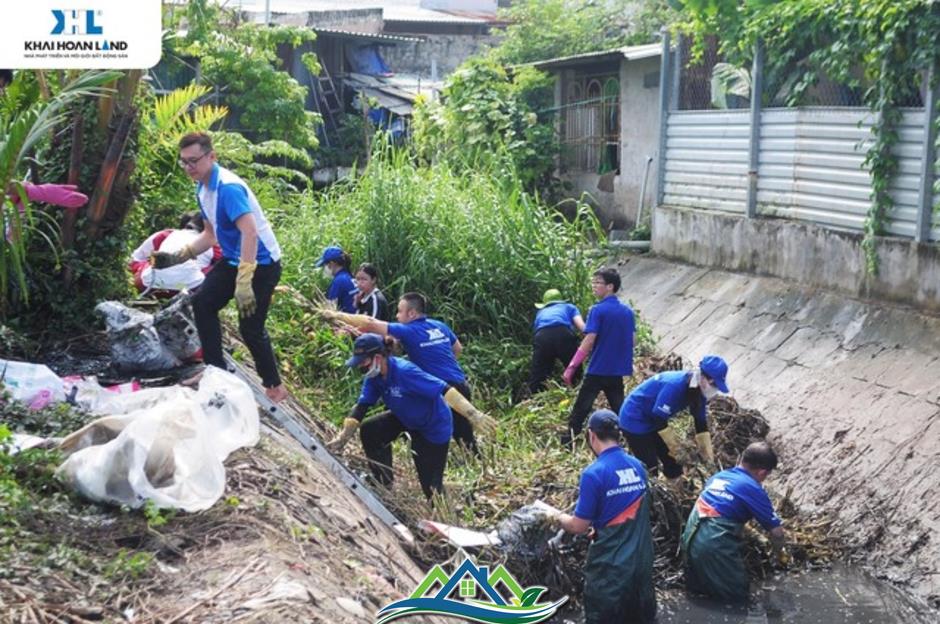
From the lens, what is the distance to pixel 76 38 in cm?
922

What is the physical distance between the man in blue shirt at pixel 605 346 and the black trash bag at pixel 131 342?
381 centimetres

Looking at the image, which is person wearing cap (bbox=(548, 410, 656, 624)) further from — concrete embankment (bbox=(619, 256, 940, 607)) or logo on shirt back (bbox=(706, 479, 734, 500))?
concrete embankment (bbox=(619, 256, 940, 607))

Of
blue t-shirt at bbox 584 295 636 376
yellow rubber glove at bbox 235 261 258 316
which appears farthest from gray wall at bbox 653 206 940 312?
yellow rubber glove at bbox 235 261 258 316

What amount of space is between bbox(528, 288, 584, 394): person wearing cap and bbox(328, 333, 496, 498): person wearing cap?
308cm

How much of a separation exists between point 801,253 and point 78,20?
7801mm

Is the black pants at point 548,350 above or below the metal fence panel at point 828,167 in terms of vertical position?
below

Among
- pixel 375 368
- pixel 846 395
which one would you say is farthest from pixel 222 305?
pixel 846 395

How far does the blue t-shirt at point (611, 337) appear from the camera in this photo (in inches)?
420

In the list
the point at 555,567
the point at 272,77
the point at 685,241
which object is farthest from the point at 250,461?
the point at 272,77

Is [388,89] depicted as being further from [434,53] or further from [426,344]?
[426,344]

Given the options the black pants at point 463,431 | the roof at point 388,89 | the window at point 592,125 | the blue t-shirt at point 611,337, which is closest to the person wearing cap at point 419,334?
the black pants at point 463,431

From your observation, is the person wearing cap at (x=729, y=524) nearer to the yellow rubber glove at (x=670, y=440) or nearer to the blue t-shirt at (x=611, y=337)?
the yellow rubber glove at (x=670, y=440)

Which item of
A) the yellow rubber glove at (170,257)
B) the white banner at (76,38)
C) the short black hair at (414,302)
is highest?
the white banner at (76,38)

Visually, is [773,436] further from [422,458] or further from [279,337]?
[279,337]
